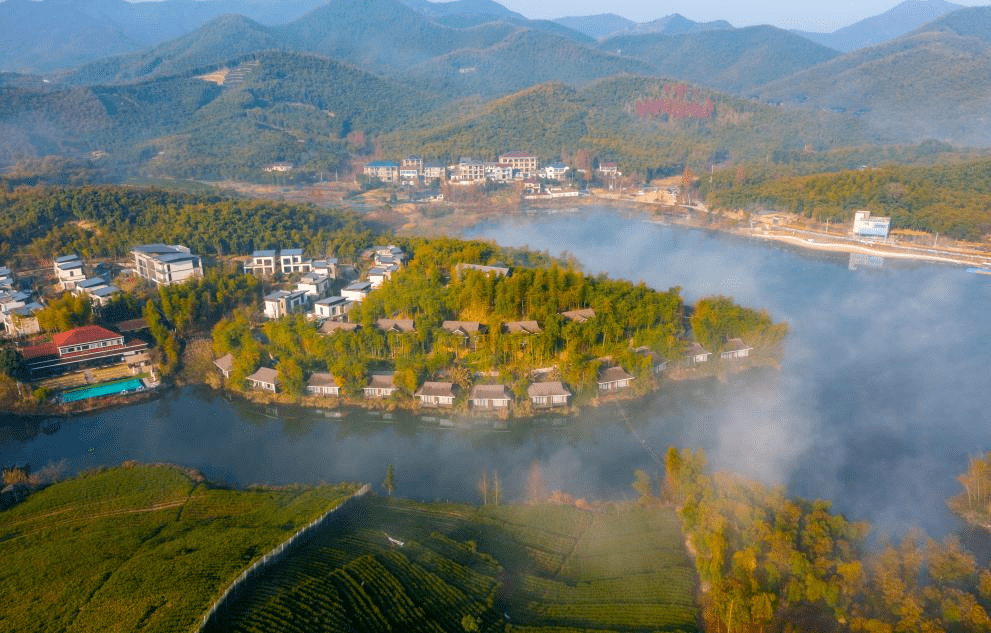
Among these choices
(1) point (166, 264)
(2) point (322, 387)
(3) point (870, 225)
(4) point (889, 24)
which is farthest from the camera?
(4) point (889, 24)

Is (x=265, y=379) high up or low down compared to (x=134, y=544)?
up

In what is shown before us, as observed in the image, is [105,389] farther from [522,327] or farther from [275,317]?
[522,327]

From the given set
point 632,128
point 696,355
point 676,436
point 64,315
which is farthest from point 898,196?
point 64,315

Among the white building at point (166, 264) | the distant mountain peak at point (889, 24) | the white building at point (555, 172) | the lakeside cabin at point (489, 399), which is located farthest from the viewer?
the distant mountain peak at point (889, 24)

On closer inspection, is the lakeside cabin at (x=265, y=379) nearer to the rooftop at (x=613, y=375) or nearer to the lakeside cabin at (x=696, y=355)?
the rooftop at (x=613, y=375)

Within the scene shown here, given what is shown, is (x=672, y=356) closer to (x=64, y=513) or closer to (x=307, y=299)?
(x=307, y=299)

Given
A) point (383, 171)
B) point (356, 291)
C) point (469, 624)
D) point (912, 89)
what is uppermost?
point (912, 89)

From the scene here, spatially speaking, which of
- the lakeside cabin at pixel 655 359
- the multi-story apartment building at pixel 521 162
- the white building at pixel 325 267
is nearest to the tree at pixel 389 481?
the lakeside cabin at pixel 655 359

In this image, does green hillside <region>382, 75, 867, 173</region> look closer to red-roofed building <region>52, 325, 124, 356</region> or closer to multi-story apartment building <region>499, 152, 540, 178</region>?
multi-story apartment building <region>499, 152, 540, 178</region>
